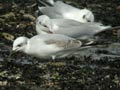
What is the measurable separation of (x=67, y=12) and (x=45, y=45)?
3.03m

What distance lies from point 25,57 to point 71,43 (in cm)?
93

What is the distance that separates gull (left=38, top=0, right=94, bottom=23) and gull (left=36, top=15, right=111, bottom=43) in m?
0.64

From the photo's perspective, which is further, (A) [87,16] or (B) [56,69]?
(A) [87,16]

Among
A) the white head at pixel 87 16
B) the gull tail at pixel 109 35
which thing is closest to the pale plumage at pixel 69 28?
the gull tail at pixel 109 35

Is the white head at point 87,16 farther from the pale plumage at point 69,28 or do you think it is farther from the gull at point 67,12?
the pale plumage at point 69,28

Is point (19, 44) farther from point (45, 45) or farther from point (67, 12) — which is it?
point (67, 12)

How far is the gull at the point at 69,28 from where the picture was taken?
10.6 m

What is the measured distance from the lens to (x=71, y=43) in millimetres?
9336

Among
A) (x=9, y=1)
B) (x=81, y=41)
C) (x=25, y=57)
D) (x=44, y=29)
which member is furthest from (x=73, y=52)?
(x=9, y=1)

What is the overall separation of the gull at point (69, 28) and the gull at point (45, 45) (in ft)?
3.90

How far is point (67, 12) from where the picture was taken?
12.1 m

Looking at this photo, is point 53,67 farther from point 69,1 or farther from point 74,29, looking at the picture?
point 69,1

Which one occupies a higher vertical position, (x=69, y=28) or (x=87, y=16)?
(x=69, y=28)

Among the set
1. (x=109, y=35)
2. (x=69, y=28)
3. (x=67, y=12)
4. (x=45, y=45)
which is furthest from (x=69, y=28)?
(x=45, y=45)
